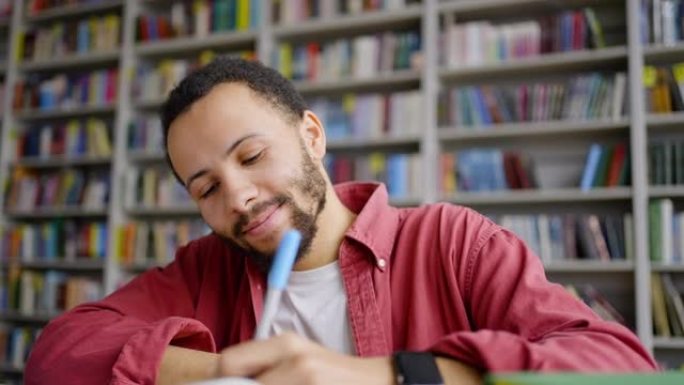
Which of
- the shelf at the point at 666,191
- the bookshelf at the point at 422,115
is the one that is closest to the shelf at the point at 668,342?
the bookshelf at the point at 422,115

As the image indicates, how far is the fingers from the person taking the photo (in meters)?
0.58

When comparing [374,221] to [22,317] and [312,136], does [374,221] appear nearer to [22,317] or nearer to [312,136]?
[312,136]

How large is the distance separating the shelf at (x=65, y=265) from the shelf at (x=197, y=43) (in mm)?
1396

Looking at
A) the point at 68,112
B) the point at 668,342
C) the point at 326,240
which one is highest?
the point at 68,112

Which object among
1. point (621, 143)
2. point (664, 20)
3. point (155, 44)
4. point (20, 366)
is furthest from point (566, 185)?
point (20, 366)

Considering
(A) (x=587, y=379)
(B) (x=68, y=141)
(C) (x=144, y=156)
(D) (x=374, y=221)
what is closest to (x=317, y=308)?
(D) (x=374, y=221)

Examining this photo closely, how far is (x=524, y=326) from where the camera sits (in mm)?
750

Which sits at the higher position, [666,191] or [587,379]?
[587,379]

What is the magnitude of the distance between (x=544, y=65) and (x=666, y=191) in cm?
82

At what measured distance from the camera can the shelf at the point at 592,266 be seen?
243cm

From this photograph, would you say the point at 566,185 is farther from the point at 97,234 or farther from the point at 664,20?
the point at 97,234

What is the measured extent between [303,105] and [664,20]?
85.6 inches

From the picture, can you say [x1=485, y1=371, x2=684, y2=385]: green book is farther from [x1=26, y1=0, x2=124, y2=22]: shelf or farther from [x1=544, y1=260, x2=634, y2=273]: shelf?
[x1=26, y1=0, x2=124, y2=22]: shelf

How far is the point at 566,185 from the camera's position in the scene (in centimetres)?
283
